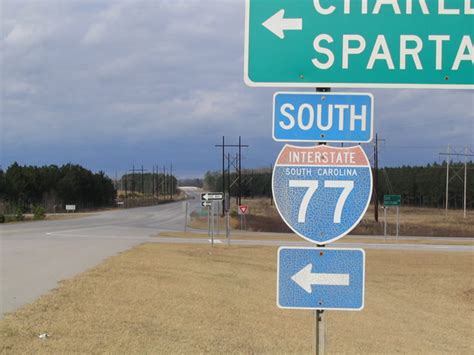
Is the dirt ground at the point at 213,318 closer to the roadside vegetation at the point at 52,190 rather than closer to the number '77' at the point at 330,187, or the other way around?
the number '77' at the point at 330,187

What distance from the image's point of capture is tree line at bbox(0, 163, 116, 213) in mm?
78500

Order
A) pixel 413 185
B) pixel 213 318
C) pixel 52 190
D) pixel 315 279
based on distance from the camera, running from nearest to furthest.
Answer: pixel 315 279 < pixel 213 318 < pixel 52 190 < pixel 413 185

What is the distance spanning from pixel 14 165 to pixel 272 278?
75419 mm

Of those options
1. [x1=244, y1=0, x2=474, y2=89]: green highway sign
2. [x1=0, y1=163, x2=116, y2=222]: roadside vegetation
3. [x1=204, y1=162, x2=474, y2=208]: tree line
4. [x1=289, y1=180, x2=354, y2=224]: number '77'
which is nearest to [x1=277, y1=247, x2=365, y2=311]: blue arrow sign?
[x1=289, y1=180, x2=354, y2=224]: number '77'

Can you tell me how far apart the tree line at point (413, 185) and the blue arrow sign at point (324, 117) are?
351 feet

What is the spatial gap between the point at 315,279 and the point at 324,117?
2.87 ft

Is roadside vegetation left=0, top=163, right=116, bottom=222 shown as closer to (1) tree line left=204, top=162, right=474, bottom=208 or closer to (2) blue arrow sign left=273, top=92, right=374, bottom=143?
(1) tree line left=204, top=162, right=474, bottom=208

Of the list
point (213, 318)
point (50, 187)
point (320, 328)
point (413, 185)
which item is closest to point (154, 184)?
point (413, 185)

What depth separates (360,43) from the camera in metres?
3.29

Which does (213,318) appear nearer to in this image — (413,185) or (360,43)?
(360,43)

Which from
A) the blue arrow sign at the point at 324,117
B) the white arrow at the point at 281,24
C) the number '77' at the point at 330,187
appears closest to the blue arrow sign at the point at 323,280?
the number '77' at the point at 330,187

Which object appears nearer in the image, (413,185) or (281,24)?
(281,24)

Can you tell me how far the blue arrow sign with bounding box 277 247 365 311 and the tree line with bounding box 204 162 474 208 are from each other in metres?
107

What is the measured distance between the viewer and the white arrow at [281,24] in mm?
3309
